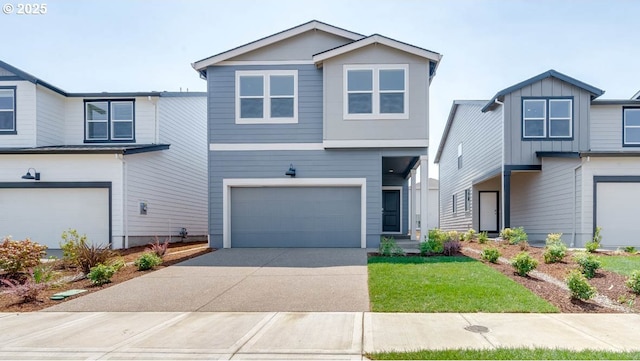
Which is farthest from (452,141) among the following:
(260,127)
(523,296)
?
(523,296)

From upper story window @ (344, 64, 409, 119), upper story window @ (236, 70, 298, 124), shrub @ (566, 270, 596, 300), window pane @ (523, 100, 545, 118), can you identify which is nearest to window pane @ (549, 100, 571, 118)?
window pane @ (523, 100, 545, 118)

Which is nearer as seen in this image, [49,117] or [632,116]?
[49,117]

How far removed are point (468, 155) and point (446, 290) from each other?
664 inches

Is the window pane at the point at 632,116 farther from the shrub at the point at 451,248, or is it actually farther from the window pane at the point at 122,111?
the window pane at the point at 122,111

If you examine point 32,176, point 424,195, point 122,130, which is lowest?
point 424,195

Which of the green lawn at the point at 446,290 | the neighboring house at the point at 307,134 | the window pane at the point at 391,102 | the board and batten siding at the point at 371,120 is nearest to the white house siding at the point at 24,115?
the neighboring house at the point at 307,134

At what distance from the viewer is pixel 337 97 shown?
44.3 ft

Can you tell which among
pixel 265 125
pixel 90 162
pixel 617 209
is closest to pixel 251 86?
pixel 265 125

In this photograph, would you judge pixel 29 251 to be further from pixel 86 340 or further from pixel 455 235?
pixel 455 235

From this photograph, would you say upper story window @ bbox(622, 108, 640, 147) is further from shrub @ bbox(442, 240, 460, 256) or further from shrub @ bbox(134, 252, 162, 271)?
shrub @ bbox(134, 252, 162, 271)

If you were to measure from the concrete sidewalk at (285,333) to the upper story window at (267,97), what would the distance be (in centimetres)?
834

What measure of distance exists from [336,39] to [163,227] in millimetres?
10332

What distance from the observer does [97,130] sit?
1703 centimetres

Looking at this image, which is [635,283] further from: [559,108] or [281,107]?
[559,108]
